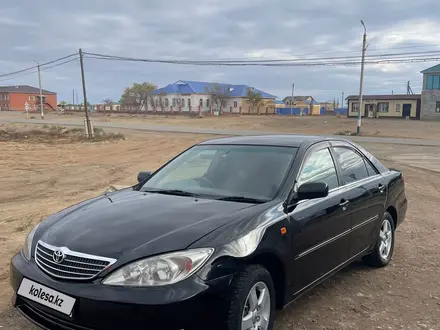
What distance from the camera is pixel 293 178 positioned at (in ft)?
13.1

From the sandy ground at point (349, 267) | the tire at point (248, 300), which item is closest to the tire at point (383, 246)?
the sandy ground at point (349, 267)

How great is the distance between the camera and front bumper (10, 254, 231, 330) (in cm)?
270

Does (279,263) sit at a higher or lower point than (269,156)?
lower

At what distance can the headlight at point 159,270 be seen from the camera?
2801 millimetres

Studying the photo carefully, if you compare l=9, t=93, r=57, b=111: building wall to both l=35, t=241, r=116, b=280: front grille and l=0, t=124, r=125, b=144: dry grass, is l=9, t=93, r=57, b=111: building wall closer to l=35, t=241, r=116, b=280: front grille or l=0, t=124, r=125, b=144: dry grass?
l=0, t=124, r=125, b=144: dry grass

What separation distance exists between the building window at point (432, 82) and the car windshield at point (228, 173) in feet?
217

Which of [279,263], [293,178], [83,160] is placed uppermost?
[293,178]

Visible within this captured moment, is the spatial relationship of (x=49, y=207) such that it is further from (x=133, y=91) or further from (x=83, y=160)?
(x=133, y=91)

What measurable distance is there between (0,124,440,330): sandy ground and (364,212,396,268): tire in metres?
0.12

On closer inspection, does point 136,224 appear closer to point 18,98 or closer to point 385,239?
point 385,239

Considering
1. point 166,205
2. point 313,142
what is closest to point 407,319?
point 313,142

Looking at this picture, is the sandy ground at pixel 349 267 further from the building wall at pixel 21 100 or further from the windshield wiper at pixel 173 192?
the building wall at pixel 21 100

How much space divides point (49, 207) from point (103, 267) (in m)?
6.16

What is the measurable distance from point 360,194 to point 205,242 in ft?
7.93
